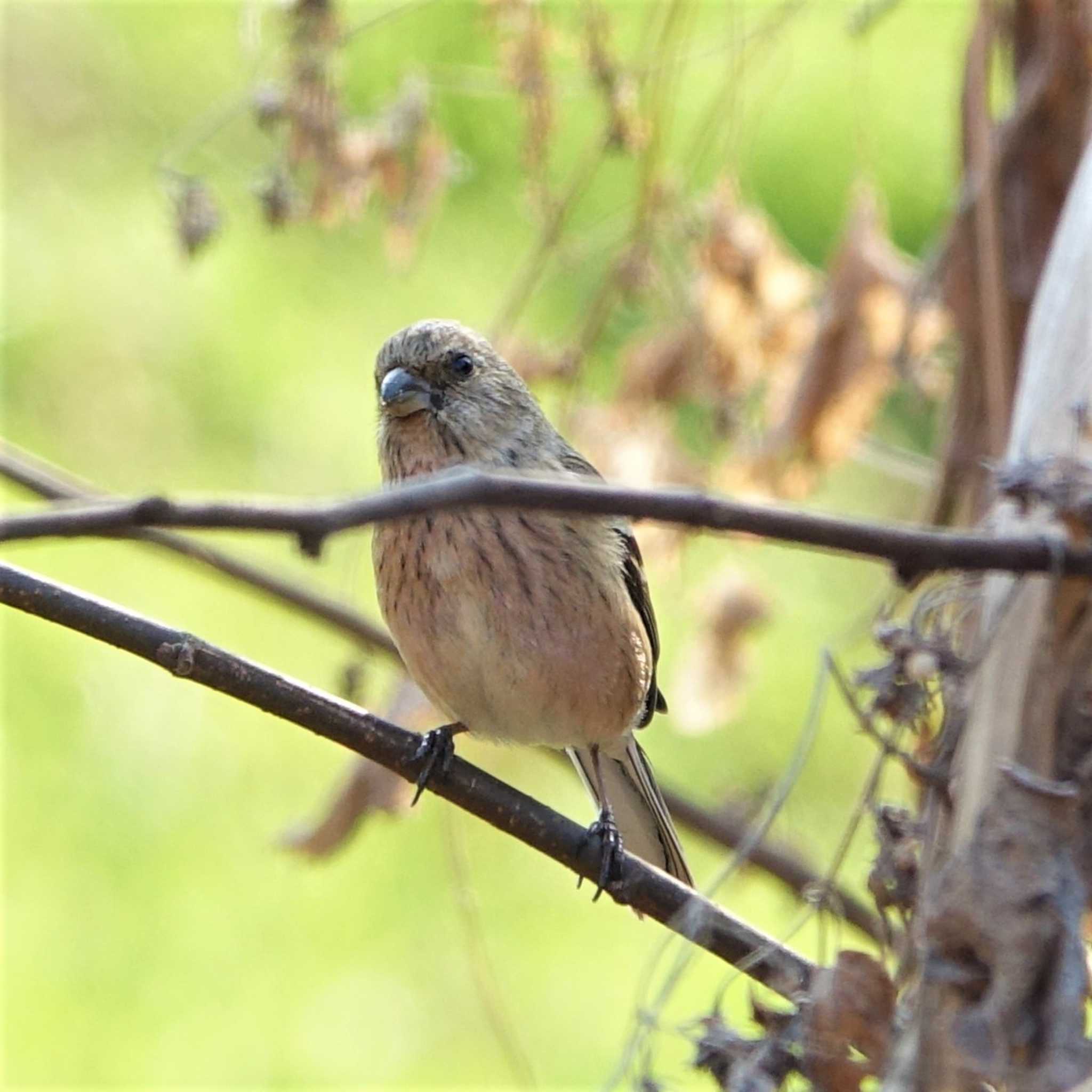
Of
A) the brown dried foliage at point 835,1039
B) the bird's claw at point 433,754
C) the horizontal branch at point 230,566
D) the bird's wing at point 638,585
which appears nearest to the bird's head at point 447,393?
the bird's wing at point 638,585

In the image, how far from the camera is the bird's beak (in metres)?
4.75

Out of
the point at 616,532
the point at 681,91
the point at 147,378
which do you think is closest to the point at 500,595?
the point at 616,532

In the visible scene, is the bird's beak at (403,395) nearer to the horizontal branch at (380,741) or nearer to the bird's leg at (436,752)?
the bird's leg at (436,752)

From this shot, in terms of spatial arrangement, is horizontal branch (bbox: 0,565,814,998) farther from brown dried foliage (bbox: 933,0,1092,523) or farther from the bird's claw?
brown dried foliage (bbox: 933,0,1092,523)

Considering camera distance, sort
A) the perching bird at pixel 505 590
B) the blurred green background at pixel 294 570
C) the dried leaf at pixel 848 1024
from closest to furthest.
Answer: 1. the dried leaf at pixel 848 1024
2. the perching bird at pixel 505 590
3. the blurred green background at pixel 294 570

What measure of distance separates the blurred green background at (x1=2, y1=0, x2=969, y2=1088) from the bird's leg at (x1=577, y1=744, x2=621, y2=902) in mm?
433

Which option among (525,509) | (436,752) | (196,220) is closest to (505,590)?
(436,752)

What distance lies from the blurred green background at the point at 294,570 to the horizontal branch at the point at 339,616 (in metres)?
0.22

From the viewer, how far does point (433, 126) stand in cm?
517

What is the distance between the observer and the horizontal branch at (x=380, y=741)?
2945 mm

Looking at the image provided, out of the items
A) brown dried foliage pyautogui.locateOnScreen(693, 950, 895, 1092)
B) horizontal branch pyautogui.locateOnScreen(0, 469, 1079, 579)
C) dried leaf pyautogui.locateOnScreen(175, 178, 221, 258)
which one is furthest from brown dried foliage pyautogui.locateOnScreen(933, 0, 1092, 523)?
horizontal branch pyautogui.locateOnScreen(0, 469, 1079, 579)

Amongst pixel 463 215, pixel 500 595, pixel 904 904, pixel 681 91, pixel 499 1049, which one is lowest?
pixel 904 904

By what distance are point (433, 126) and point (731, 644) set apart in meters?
1.71

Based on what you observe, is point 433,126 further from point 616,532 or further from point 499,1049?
point 499,1049
